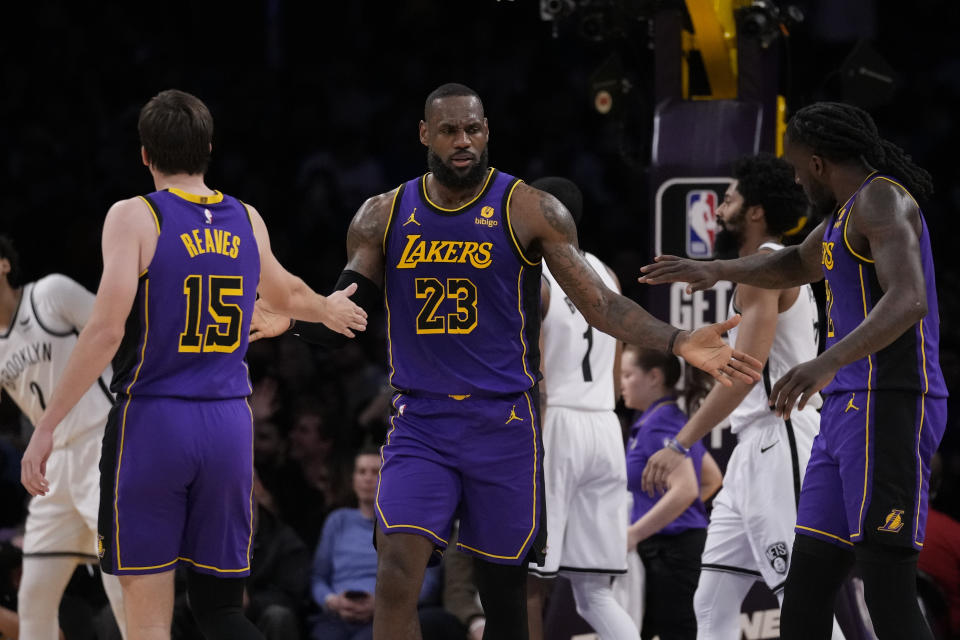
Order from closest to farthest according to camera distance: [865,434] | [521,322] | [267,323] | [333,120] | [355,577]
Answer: [865,434] < [521,322] < [267,323] < [355,577] < [333,120]

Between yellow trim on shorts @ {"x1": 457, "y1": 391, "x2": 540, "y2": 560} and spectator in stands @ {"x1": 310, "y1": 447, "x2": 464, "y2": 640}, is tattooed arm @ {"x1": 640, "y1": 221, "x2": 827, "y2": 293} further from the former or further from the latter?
spectator in stands @ {"x1": 310, "y1": 447, "x2": 464, "y2": 640}

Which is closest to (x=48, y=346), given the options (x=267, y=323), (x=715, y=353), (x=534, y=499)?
(x=267, y=323)

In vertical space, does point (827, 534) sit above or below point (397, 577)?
above

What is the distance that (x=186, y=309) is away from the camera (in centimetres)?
440

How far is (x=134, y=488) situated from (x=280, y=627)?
285 cm

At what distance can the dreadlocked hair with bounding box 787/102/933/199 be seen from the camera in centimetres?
450

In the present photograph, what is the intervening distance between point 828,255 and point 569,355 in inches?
73.9

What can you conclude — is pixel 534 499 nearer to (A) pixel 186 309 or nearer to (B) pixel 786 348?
(A) pixel 186 309

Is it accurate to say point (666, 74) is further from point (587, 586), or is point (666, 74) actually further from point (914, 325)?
point (914, 325)

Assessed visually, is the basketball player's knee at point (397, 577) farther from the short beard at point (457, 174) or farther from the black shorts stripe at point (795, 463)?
the black shorts stripe at point (795, 463)

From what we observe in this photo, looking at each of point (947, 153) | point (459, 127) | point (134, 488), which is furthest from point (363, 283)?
point (947, 153)

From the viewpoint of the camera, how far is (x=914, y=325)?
4.31 meters

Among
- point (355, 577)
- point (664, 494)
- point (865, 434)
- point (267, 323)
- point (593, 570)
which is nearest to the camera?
point (865, 434)

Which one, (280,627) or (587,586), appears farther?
→ (280,627)
